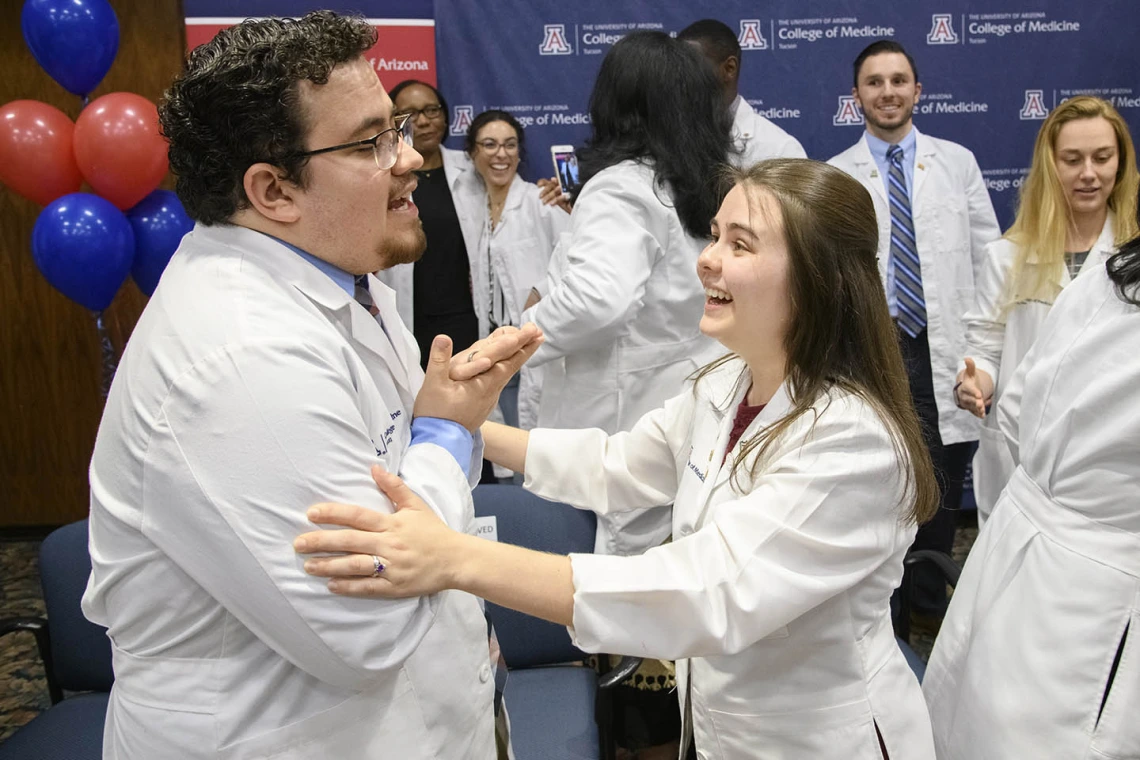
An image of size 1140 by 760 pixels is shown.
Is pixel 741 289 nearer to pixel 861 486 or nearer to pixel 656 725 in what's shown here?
pixel 861 486

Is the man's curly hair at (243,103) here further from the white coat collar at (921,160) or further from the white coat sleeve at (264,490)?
the white coat collar at (921,160)

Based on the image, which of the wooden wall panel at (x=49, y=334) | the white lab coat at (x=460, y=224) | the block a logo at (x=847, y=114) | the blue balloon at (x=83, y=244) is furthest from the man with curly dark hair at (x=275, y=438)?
the block a logo at (x=847, y=114)

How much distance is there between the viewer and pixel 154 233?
3342 millimetres

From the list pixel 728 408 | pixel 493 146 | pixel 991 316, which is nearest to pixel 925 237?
pixel 991 316

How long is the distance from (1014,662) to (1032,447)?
37 cm

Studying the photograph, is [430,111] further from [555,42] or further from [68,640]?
[68,640]

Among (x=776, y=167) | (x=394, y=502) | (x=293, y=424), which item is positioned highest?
(x=776, y=167)

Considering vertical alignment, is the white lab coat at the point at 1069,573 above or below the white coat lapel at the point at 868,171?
below

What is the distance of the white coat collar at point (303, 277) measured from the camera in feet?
4.08

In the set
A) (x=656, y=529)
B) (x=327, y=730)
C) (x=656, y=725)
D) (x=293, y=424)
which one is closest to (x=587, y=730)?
(x=656, y=725)

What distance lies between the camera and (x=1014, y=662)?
170 cm

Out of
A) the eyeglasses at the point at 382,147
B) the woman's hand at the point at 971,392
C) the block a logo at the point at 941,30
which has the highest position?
the block a logo at the point at 941,30

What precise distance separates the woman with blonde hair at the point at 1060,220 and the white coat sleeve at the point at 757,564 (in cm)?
164

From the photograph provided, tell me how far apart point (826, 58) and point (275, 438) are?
153 inches
